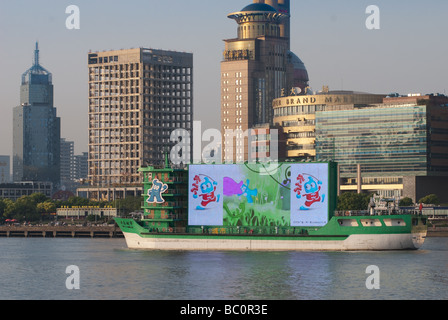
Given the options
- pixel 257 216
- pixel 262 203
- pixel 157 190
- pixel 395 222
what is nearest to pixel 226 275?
pixel 257 216

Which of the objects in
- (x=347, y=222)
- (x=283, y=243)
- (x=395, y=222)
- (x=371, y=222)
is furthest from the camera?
(x=283, y=243)

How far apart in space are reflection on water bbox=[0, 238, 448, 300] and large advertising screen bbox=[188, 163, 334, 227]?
299 inches

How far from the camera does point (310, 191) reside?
14800 centimetres

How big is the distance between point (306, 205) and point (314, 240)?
5342 mm

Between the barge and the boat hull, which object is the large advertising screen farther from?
the boat hull

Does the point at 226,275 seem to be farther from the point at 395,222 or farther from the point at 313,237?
the point at 395,222

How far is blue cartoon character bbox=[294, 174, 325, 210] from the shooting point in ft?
484

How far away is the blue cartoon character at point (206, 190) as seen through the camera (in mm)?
153375

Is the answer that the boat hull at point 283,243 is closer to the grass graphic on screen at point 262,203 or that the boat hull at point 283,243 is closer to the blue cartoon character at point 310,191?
the grass graphic on screen at point 262,203

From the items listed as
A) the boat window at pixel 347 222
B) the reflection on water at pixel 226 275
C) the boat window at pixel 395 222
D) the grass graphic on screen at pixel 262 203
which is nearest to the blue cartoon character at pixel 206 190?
the grass graphic on screen at pixel 262 203

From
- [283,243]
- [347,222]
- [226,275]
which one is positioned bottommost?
[226,275]

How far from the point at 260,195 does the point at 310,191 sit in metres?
8.02

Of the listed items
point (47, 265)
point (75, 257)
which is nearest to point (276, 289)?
point (47, 265)
